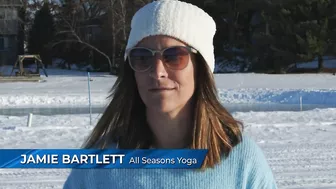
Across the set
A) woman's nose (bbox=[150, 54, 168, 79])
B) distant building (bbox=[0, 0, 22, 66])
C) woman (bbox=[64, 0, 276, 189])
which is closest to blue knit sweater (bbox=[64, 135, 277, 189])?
woman (bbox=[64, 0, 276, 189])

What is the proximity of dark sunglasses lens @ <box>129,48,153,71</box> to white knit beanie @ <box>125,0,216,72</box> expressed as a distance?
0.13 feet

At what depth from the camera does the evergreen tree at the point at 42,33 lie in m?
48.9

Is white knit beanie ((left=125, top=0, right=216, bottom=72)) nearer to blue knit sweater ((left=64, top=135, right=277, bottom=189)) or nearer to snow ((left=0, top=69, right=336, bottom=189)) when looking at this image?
blue knit sweater ((left=64, top=135, right=277, bottom=189))

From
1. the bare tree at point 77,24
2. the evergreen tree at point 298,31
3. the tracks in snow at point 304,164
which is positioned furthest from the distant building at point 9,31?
the tracks in snow at point 304,164

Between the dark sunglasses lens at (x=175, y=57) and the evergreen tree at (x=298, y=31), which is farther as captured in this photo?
the evergreen tree at (x=298, y=31)

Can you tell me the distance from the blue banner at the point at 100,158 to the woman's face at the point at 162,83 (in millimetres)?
178

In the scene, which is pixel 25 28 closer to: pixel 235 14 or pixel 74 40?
pixel 74 40

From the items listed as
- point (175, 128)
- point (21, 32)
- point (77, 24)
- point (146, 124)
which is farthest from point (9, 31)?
point (175, 128)

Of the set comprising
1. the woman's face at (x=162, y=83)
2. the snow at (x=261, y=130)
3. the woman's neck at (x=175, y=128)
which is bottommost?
the snow at (x=261, y=130)

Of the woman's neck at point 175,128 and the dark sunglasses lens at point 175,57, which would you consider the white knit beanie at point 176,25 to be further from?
the woman's neck at point 175,128

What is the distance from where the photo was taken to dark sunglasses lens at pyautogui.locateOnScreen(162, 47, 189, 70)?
1.83 metres

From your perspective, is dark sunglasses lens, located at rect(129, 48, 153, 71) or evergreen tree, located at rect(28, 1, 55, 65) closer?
dark sunglasses lens, located at rect(129, 48, 153, 71)

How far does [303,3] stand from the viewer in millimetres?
36625

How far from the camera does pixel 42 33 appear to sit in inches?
1925
